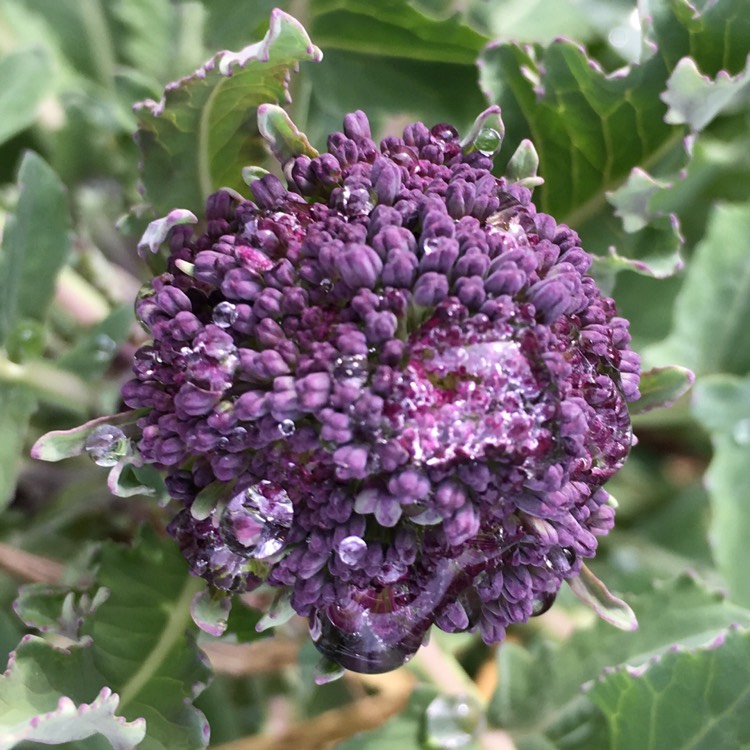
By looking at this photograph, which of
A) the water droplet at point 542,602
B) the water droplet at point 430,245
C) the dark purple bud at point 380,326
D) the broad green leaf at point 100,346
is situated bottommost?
the broad green leaf at point 100,346

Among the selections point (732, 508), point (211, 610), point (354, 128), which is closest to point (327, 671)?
point (211, 610)

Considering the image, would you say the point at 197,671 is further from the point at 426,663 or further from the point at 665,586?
the point at 665,586

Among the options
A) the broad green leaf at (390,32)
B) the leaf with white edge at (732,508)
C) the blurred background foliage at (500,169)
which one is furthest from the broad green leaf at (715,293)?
the broad green leaf at (390,32)

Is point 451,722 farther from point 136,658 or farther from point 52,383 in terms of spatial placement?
point 52,383

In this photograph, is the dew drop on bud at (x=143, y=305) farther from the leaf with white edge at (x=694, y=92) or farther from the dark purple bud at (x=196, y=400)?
the leaf with white edge at (x=694, y=92)

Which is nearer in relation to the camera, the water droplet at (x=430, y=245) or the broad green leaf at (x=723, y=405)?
the water droplet at (x=430, y=245)

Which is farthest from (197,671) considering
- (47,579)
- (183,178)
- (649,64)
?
(649,64)
